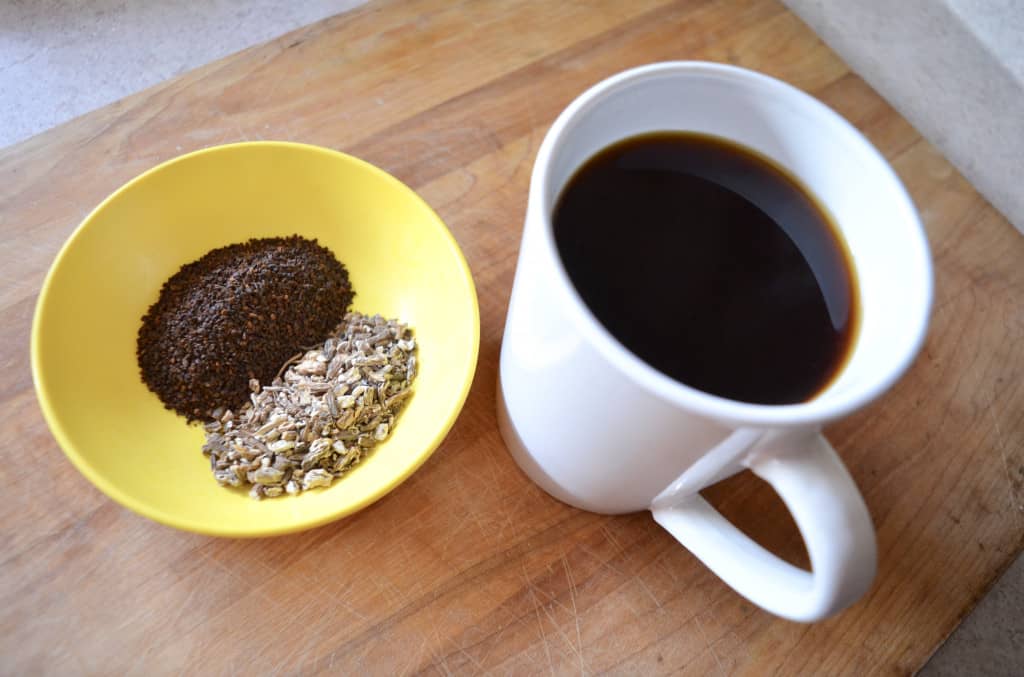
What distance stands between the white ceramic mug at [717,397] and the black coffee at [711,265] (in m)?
0.01

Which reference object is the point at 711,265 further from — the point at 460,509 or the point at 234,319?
the point at 234,319

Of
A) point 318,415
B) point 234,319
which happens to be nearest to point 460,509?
point 318,415

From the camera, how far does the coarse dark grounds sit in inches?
29.1

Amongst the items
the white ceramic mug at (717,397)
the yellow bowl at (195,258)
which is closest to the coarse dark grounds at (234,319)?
the yellow bowl at (195,258)

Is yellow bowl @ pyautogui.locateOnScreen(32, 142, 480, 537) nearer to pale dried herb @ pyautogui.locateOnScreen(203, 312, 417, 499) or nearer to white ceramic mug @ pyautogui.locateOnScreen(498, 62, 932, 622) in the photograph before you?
pale dried herb @ pyautogui.locateOnScreen(203, 312, 417, 499)

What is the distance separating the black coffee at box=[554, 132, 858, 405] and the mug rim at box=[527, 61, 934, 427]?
44mm

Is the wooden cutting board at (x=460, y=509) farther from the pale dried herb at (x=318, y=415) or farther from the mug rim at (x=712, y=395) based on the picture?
the mug rim at (x=712, y=395)

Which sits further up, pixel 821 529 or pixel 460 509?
pixel 821 529

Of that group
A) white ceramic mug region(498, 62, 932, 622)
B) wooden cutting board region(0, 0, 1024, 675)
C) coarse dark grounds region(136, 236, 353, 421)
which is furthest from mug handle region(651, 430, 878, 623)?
coarse dark grounds region(136, 236, 353, 421)

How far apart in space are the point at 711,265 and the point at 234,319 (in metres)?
0.46

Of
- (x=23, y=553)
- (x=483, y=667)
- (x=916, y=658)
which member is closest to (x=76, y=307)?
(x=23, y=553)

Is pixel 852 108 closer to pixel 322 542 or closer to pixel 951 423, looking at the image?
pixel 951 423

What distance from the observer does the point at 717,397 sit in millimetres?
427

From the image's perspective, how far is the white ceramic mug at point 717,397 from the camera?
43 cm
